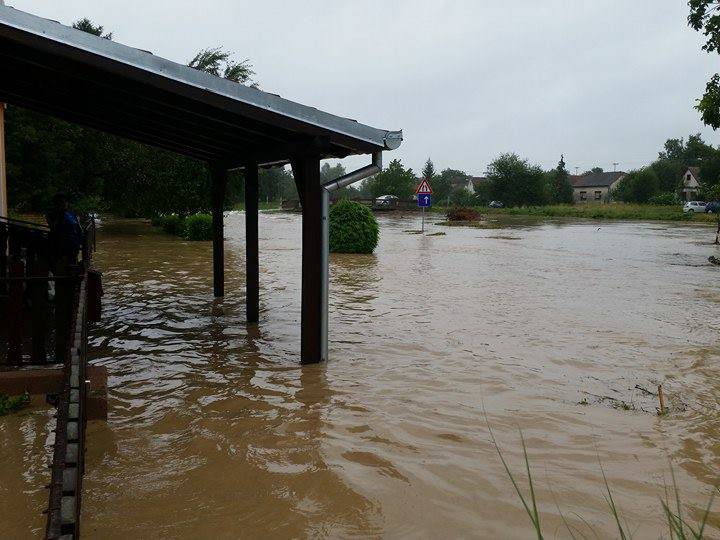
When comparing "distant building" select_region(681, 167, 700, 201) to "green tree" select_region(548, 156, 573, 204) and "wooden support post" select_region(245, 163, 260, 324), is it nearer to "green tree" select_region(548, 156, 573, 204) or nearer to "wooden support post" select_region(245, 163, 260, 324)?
"green tree" select_region(548, 156, 573, 204)

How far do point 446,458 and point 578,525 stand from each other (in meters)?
1.14

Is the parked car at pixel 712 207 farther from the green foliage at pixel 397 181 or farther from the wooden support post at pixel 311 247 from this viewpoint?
the wooden support post at pixel 311 247

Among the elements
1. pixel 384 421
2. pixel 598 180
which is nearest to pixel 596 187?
pixel 598 180

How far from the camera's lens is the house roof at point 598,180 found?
365 feet

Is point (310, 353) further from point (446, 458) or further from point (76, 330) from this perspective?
point (76, 330)

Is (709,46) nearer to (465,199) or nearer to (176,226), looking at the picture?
(176,226)

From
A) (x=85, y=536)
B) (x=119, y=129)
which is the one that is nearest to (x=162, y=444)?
(x=85, y=536)

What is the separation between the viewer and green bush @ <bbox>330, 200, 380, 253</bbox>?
20.7 metres

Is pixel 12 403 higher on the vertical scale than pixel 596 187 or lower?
lower

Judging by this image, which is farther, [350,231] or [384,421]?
[350,231]

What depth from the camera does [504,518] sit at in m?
3.82

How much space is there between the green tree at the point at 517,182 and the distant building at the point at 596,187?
3158 centimetres

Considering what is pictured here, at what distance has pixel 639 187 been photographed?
272ft

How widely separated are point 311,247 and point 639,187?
279 feet
